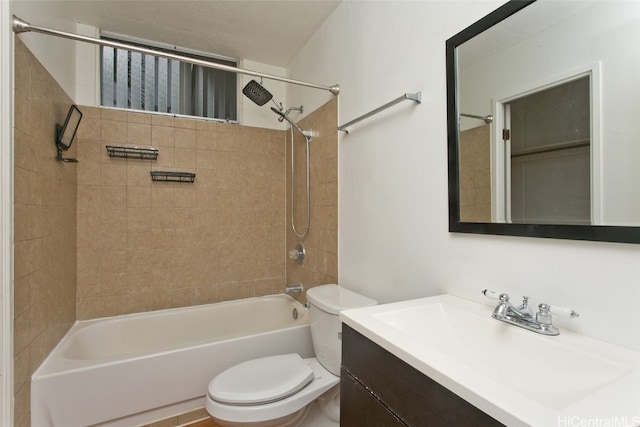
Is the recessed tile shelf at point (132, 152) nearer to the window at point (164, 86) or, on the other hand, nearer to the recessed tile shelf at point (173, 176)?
the recessed tile shelf at point (173, 176)

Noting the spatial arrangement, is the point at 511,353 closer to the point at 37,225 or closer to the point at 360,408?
the point at 360,408

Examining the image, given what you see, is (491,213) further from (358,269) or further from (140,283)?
(140,283)

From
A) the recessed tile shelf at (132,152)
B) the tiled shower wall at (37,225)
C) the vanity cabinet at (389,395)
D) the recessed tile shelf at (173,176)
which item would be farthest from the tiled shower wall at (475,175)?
the recessed tile shelf at (132,152)

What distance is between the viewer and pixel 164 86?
2.28 meters

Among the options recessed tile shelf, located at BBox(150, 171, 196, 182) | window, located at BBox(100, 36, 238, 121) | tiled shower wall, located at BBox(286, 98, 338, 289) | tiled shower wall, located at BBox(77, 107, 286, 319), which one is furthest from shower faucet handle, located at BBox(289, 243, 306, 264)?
window, located at BBox(100, 36, 238, 121)

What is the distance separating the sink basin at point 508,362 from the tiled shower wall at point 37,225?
4.56 feet

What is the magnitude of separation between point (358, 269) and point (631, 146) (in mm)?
1180

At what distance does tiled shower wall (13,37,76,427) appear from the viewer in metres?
1.18

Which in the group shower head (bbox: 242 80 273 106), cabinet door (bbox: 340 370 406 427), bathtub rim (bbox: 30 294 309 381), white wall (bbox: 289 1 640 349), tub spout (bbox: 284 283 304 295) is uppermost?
shower head (bbox: 242 80 273 106)

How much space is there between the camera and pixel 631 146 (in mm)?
652

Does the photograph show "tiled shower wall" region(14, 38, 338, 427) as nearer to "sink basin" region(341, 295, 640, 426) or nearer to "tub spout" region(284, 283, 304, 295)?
"tub spout" region(284, 283, 304, 295)

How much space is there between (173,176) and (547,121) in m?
2.26

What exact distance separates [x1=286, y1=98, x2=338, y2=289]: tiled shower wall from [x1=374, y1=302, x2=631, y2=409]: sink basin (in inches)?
37.7

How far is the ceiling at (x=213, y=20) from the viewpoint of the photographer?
1801 mm
